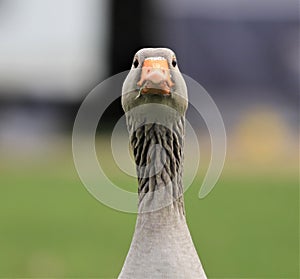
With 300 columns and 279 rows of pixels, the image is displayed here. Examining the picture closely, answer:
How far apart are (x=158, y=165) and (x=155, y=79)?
0.50m

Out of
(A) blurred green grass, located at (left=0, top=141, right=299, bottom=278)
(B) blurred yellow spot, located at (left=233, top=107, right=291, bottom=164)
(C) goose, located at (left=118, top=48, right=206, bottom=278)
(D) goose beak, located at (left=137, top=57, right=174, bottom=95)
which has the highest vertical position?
A: (B) blurred yellow spot, located at (left=233, top=107, right=291, bottom=164)

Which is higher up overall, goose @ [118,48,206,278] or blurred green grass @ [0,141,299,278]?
blurred green grass @ [0,141,299,278]

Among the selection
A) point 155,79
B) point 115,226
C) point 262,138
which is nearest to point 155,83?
point 155,79

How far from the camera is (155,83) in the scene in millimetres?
3756

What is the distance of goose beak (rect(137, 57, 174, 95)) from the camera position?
12.3 feet

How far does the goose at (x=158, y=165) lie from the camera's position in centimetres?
385

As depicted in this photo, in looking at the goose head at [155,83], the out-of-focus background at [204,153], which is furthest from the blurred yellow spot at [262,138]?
the goose head at [155,83]

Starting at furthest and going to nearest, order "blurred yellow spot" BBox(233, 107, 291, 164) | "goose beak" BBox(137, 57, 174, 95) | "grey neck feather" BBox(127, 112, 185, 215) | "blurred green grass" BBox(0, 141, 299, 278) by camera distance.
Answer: "blurred yellow spot" BBox(233, 107, 291, 164), "blurred green grass" BBox(0, 141, 299, 278), "grey neck feather" BBox(127, 112, 185, 215), "goose beak" BBox(137, 57, 174, 95)

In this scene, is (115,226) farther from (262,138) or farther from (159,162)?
(262,138)

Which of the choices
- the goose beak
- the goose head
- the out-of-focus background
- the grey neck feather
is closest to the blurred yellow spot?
the out-of-focus background

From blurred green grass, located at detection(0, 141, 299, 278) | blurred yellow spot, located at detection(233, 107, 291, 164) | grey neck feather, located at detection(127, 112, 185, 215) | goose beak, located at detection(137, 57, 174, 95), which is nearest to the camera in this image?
goose beak, located at detection(137, 57, 174, 95)

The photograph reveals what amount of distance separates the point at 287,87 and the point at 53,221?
34.9 feet

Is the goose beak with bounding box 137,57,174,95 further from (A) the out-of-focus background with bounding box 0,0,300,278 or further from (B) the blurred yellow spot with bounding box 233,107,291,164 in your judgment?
(B) the blurred yellow spot with bounding box 233,107,291,164

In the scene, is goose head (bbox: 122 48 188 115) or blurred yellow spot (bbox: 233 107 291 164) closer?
goose head (bbox: 122 48 188 115)
